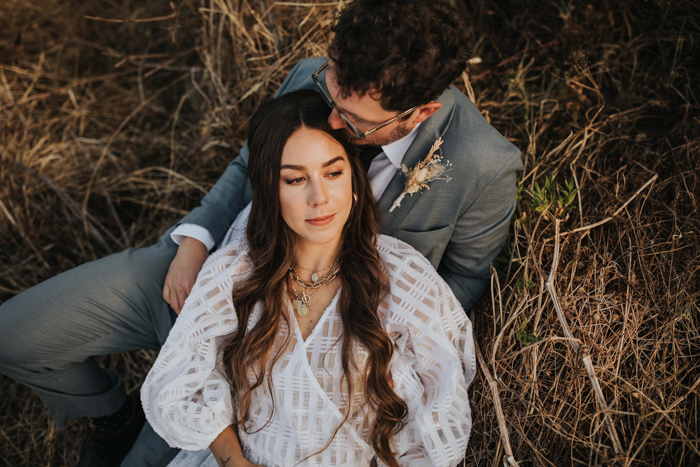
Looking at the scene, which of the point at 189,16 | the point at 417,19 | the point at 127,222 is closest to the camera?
the point at 417,19

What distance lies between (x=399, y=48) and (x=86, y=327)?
2.26 metres

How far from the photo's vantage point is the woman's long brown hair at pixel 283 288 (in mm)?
2268

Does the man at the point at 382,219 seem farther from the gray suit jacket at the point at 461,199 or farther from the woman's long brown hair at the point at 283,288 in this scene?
the woman's long brown hair at the point at 283,288

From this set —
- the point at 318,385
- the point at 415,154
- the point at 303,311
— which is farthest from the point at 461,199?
the point at 318,385

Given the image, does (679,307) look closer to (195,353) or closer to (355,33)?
(355,33)

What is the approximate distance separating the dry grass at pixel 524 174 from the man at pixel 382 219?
374 mm

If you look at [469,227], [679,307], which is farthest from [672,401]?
[469,227]

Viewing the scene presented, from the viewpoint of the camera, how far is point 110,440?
10.3ft

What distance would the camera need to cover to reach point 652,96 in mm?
3383

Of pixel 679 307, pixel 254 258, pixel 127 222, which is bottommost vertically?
pixel 679 307

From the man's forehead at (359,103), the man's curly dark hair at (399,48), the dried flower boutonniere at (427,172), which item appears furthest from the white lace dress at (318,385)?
the man's curly dark hair at (399,48)

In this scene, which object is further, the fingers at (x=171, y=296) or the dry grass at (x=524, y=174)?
the fingers at (x=171, y=296)

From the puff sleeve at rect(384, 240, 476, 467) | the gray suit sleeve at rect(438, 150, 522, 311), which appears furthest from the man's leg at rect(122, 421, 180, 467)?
the gray suit sleeve at rect(438, 150, 522, 311)

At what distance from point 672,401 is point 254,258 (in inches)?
87.6
